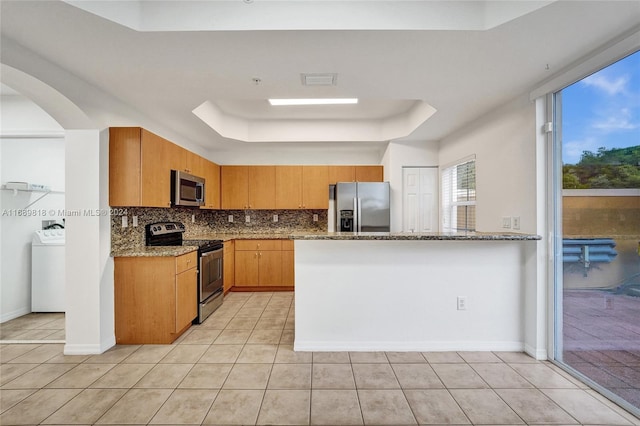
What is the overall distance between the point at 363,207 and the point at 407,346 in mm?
2295

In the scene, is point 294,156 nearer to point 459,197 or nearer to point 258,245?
point 258,245

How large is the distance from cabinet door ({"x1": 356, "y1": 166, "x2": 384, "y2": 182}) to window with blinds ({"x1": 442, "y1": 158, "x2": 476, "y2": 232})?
1.04m

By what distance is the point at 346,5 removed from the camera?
5.73 ft

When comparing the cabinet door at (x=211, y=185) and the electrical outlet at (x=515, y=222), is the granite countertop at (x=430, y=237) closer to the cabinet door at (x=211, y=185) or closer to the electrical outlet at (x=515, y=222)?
the electrical outlet at (x=515, y=222)

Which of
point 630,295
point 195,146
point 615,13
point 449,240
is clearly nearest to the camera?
point 615,13

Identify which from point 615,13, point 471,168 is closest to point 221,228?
point 471,168

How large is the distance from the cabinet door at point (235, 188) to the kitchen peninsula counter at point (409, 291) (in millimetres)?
2680

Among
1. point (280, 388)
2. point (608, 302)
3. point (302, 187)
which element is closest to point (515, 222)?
point (608, 302)

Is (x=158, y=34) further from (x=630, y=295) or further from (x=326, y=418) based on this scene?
(x=630, y=295)

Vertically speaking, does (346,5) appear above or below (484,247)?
above

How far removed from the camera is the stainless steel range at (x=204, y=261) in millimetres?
3252

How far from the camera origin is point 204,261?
332 centimetres

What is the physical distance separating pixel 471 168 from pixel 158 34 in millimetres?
3540

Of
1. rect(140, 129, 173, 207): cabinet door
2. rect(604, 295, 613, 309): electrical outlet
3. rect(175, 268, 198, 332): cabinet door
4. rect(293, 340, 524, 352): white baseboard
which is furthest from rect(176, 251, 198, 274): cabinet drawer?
rect(604, 295, 613, 309): electrical outlet
